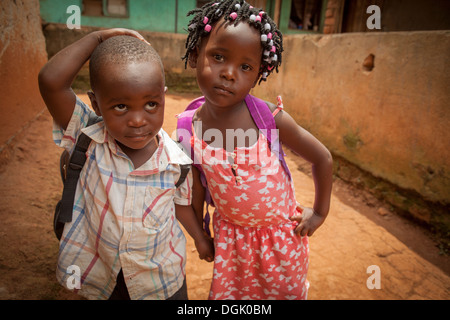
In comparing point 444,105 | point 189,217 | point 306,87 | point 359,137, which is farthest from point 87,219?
point 306,87

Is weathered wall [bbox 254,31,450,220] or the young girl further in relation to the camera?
weathered wall [bbox 254,31,450,220]

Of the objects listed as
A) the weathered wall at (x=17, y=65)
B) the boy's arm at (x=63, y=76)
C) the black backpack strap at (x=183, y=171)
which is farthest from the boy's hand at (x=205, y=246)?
the weathered wall at (x=17, y=65)

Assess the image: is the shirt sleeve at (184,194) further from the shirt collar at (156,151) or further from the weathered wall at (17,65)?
the weathered wall at (17,65)

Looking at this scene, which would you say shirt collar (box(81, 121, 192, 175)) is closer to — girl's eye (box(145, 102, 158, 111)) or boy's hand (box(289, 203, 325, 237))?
girl's eye (box(145, 102, 158, 111))

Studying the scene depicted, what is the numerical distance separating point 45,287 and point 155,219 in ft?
3.34

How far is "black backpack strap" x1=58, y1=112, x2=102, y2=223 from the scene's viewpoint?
1.16 metres

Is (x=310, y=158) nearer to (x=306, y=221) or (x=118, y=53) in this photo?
(x=306, y=221)

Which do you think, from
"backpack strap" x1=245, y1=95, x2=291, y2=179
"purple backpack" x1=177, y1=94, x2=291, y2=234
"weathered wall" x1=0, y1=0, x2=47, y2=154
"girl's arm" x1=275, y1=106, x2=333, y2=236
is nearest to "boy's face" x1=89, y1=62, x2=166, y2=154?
"purple backpack" x1=177, y1=94, x2=291, y2=234

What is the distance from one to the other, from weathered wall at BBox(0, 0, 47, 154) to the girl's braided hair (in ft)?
6.59

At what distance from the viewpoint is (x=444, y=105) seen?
99.3 inches

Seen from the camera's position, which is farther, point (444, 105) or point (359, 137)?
point (359, 137)

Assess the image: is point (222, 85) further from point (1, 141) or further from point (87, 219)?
point (1, 141)

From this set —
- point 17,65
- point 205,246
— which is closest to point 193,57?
point 205,246

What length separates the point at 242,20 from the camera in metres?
1.17
